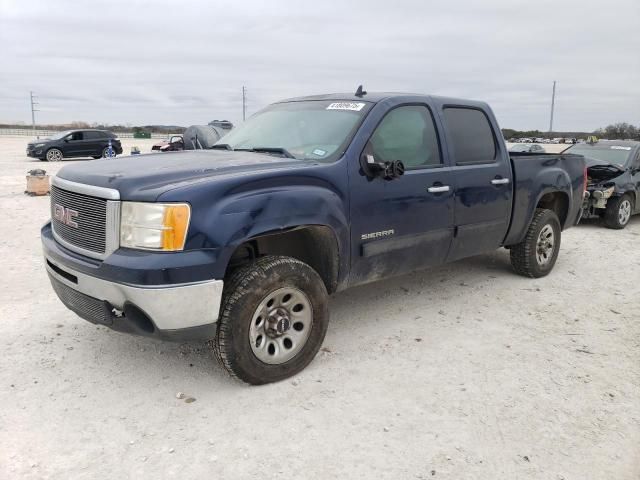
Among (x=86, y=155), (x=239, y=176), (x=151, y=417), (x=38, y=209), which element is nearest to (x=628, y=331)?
(x=239, y=176)

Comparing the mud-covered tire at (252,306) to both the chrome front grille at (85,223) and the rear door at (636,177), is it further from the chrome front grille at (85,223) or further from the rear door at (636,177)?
the rear door at (636,177)

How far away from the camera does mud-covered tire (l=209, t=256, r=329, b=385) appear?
3.31m

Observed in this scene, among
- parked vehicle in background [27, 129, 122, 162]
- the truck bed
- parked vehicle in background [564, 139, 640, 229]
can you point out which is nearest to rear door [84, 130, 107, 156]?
parked vehicle in background [27, 129, 122, 162]

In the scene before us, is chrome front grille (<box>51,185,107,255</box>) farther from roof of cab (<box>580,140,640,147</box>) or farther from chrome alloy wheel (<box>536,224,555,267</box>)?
roof of cab (<box>580,140,640,147</box>)

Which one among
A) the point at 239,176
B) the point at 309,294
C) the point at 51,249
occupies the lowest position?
the point at 309,294

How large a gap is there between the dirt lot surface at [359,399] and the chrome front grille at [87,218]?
3.04 ft

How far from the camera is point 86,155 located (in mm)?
25625

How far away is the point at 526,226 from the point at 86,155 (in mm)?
24182

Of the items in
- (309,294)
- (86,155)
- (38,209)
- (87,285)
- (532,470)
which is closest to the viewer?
(532,470)

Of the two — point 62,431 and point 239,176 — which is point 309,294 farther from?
point 62,431

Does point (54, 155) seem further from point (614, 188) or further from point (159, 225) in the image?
point (159, 225)

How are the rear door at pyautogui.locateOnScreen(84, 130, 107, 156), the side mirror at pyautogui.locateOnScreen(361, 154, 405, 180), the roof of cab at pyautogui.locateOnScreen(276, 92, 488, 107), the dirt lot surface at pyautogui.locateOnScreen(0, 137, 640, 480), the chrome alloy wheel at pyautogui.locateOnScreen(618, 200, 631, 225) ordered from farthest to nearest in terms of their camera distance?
the rear door at pyautogui.locateOnScreen(84, 130, 107, 156), the chrome alloy wheel at pyautogui.locateOnScreen(618, 200, 631, 225), the roof of cab at pyautogui.locateOnScreen(276, 92, 488, 107), the side mirror at pyautogui.locateOnScreen(361, 154, 405, 180), the dirt lot surface at pyautogui.locateOnScreen(0, 137, 640, 480)

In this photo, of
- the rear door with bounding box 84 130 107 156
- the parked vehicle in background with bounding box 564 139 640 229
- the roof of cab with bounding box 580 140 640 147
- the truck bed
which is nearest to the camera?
the truck bed

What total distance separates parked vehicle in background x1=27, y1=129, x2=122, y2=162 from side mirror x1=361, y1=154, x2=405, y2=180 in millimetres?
23139
